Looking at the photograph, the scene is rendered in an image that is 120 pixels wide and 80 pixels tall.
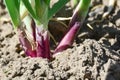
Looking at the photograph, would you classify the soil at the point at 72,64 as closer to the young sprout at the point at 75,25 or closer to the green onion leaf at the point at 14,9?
the young sprout at the point at 75,25

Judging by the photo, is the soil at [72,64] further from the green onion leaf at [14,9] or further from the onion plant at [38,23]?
the green onion leaf at [14,9]

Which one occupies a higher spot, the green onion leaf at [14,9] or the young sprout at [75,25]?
the green onion leaf at [14,9]

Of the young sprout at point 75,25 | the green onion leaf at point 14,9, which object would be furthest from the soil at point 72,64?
the green onion leaf at point 14,9

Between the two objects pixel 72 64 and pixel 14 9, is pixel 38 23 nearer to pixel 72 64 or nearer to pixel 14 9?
pixel 14 9

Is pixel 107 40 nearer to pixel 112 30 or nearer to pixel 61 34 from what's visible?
pixel 112 30

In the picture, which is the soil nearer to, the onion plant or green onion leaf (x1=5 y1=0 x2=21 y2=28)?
the onion plant

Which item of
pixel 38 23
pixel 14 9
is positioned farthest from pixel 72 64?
pixel 14 9

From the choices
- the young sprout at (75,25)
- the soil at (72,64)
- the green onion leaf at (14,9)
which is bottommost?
the soil at (72,64)

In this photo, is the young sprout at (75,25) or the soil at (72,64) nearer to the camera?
the soil at (72,64)
